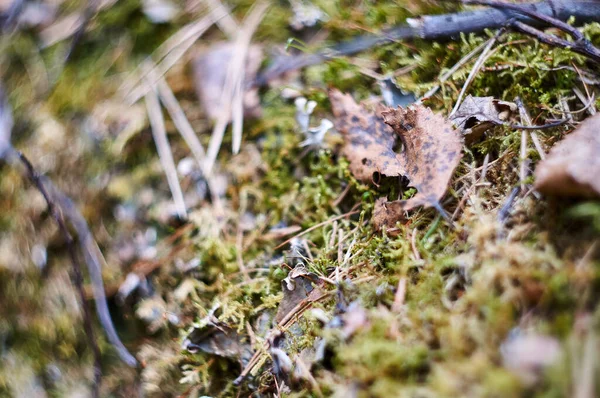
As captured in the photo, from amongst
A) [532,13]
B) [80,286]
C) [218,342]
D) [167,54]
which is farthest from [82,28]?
[532,13]

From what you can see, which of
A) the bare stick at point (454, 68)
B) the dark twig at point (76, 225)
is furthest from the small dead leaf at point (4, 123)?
the bare stick at point (454, 68)

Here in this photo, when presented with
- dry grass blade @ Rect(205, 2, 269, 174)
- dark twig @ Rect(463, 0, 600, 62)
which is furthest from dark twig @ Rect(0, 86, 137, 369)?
dark twig @ Rect(463, 0, 600, 62)

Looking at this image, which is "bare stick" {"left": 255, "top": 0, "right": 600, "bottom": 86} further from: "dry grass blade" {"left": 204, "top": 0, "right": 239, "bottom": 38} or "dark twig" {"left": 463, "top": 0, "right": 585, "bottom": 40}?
"dry grass blade" {"left": 204, "top": 0, "right": 239, "bottom": 38}

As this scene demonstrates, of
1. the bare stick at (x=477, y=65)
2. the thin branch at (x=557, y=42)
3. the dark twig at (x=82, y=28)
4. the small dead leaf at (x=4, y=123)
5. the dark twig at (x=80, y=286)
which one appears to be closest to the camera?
the thin branch at (x=557, y=42)

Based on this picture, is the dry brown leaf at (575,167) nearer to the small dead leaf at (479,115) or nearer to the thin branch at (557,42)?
the small dead leaf at (479,115)

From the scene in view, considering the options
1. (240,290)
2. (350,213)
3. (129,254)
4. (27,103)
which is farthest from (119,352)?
(27,103)

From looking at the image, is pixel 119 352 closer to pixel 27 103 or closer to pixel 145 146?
pixel 145 146

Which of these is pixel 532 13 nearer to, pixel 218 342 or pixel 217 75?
pixel 217 75
